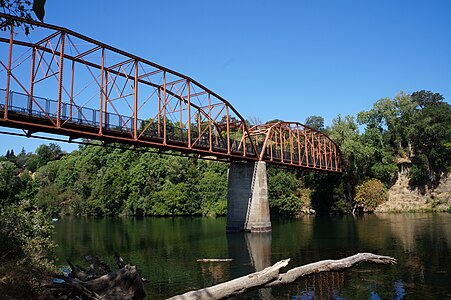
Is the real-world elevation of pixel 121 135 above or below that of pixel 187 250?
above

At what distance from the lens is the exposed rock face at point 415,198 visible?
7019cm

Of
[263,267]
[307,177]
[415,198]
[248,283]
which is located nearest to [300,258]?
[263,267]

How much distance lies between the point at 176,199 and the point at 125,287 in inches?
3254

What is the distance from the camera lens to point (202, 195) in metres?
94.1

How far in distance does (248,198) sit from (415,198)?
41.5 metres

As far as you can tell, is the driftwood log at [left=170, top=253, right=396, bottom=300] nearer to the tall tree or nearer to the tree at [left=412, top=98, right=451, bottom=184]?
the tree at [left=412, top=98, right=451, bottom=184]

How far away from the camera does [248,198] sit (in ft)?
163

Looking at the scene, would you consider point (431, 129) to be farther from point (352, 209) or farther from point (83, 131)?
point (83, 131)

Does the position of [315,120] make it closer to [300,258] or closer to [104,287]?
[300,258]

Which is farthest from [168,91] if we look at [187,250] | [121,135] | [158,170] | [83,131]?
[158,170]

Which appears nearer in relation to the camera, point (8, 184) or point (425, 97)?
point (8, 184)

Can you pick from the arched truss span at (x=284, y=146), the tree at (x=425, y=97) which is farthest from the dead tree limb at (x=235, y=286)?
the tree at (x=425, y=97)

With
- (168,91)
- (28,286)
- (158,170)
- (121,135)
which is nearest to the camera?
(28,286)

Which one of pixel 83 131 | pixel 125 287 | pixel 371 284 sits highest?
pixel 83 131
